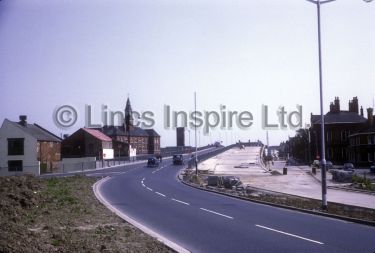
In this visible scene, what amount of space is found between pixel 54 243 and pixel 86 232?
2314 mm

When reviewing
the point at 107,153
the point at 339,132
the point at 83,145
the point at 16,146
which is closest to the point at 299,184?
the point at 16,146

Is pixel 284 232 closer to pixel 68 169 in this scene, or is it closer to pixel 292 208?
pixel 292 208

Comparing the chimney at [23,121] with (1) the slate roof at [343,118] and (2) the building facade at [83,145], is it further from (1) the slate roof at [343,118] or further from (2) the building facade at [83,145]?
(1) the slate roof at [343,118]

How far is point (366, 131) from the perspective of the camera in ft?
229

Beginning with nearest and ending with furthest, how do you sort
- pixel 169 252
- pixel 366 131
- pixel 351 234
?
1. pixel 169 252
2. pixel 351 234
3. pixel 366 131

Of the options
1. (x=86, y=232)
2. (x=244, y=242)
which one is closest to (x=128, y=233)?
(x=86, y=232)

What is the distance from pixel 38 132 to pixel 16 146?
6.05m

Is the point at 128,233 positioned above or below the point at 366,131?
below

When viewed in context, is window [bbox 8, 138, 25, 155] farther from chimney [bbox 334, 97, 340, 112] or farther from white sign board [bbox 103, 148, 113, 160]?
chimney [bbox 334, 97, 340, 112]

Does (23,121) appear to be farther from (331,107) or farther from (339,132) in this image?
(331,107)

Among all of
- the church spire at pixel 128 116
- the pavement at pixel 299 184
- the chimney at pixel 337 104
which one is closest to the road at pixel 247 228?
the pavement at pixel 299 184

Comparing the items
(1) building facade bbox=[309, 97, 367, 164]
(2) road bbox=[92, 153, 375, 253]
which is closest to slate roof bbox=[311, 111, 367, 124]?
(1) building facade bbox=[309, 97, 367, 164]

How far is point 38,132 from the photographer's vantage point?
69.8m

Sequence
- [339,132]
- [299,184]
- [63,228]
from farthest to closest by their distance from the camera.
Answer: [339,132] → [299,184] → [63,228]
